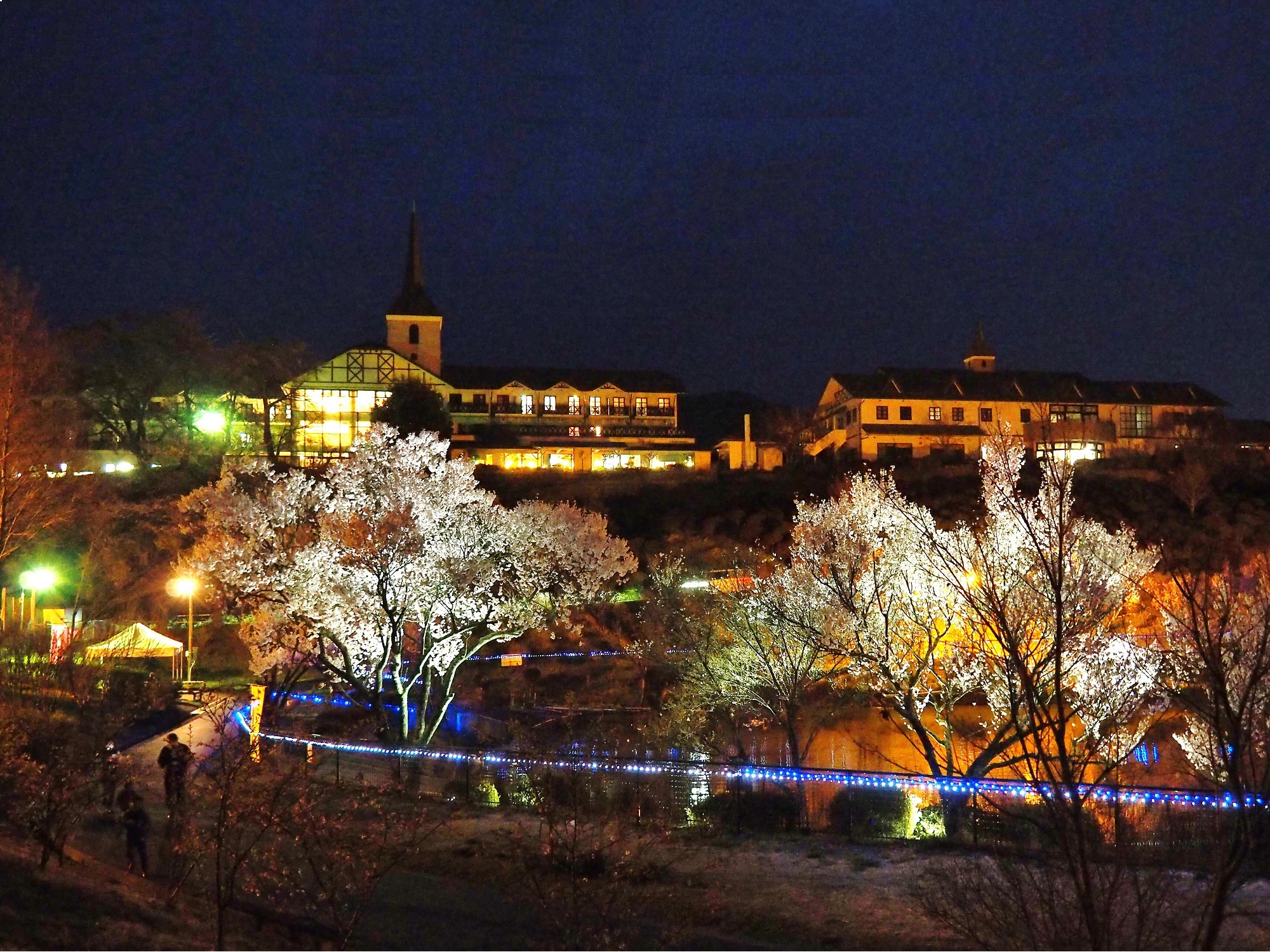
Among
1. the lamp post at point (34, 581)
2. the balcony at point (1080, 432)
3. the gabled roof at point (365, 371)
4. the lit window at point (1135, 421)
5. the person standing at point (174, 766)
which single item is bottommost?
the person standing at point (174, 766)

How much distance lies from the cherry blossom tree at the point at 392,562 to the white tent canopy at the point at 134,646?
4200mm

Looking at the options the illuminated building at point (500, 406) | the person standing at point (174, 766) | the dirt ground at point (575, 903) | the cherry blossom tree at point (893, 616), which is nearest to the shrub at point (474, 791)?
the dirt ground at point (575, 903)

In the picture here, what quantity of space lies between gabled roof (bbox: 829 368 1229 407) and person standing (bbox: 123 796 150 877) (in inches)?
2503

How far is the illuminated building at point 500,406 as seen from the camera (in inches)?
2889

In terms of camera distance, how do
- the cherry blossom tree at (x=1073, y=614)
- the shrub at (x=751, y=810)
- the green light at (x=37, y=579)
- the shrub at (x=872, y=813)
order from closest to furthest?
1. the cherry blossom tree at (x=1073, y=614)
2. the shrub at (x=872, y=813)
3. the shrub at (x=751, y=810)
4. the green light at (x=37, y=579)

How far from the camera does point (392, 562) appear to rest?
24.5m

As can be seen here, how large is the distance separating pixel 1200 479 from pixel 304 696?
50708mm

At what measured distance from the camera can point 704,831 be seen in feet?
57.6

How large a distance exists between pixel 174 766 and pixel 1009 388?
231 feet

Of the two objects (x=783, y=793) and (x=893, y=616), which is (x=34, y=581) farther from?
(x=893, y=616)

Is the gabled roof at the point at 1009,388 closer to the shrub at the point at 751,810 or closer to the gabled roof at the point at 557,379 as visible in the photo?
the gabled roof at the point at 557,379

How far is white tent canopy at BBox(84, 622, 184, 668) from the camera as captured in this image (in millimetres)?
28906

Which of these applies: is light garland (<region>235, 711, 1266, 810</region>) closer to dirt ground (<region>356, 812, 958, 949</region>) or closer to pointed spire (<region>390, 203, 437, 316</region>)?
dirt ground (<region>356, 812, 958, 949</region>)

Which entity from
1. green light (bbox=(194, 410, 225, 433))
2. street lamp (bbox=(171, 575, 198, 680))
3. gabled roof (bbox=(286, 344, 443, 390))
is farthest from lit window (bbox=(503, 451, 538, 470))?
street lamp (bbox=(171, 575, 198, 680))
